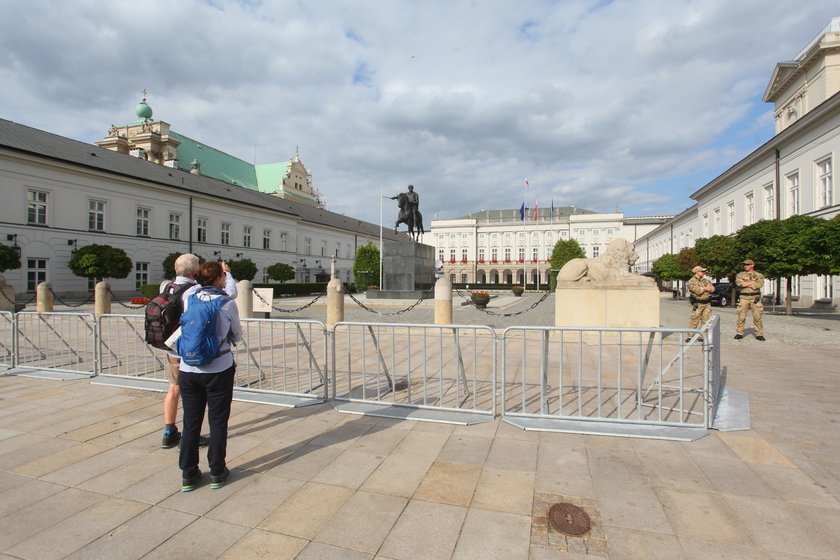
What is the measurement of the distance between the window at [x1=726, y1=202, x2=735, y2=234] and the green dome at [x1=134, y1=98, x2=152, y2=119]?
8034cm

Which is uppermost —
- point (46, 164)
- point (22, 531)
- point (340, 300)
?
point (46, 164)

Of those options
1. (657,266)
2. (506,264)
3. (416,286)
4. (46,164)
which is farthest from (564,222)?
(46,164)

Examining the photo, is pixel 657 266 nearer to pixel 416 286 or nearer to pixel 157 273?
pixel 416 286

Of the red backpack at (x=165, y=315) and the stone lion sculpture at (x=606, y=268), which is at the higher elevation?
the stone lion sculpture at (x=606, y=268)

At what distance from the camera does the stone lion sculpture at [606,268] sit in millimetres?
10094

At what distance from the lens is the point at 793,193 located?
28172mm

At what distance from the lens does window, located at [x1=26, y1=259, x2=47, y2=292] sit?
2723 cm

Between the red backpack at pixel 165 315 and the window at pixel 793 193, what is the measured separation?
3599cm

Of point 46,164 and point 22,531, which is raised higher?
point 46,164

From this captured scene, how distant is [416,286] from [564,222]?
7537 cm

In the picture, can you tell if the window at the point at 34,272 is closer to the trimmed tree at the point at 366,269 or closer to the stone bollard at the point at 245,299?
the trimmed tree at the point at 366,269

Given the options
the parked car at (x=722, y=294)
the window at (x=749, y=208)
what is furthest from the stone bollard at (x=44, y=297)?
the window at (x=749, y=208)

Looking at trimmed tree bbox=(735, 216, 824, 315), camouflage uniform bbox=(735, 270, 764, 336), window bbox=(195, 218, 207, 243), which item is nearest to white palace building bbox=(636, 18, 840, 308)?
trimmed tree bbox=(735, 216, 824, 315)

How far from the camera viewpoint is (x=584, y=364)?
7770 millimetres
